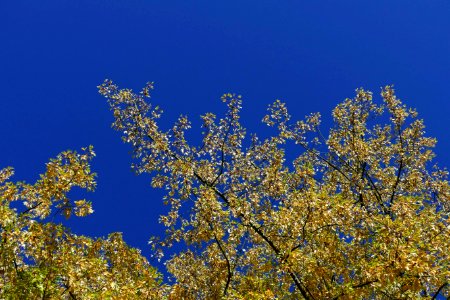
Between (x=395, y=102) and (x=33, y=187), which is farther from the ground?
(x=395, y=102)

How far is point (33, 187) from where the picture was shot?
1228 centimetres

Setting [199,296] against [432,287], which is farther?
[199,296]

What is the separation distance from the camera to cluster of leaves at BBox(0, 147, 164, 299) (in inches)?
420

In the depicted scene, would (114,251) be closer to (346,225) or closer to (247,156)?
(247,156)

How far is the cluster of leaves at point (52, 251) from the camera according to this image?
35.0 feet

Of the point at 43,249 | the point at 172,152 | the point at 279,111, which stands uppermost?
the point at 279,111

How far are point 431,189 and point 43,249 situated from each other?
756 inches

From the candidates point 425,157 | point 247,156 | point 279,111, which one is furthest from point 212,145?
point 425,157

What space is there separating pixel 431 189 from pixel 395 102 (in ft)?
16.5

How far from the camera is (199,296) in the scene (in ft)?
57.1

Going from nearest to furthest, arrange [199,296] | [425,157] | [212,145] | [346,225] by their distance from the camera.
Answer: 1. [346,225]
2. [199,296]
3. [212,145]
4. [425,157]

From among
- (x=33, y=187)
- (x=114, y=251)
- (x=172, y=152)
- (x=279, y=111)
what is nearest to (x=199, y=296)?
(x=114, y=251)

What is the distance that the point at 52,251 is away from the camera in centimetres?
1175

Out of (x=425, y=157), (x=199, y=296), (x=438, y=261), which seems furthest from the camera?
(x=425, y=157)
